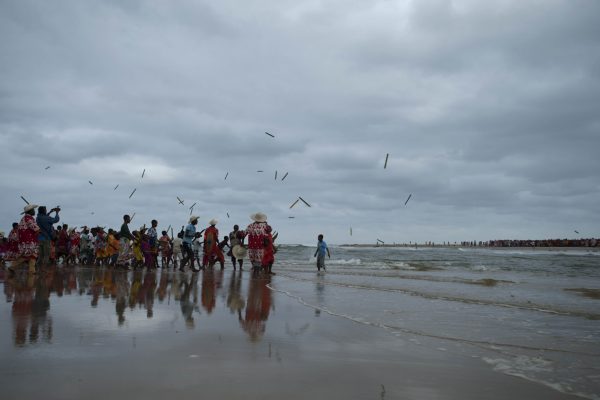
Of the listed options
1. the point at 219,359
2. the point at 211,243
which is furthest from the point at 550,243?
the point at 219,359

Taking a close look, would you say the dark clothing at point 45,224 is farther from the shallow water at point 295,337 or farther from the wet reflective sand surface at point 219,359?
the wet reflective sand surface at point 219,359

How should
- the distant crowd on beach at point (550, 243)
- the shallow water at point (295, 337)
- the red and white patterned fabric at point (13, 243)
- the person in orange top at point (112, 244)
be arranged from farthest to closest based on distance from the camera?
1. the distant crowd on beach at point (550, 243)
2. the person in orange top at point (112, 244)
3. the red and white patterned fabric at point (13, 243)
4. the shallow water at point (295, 337)

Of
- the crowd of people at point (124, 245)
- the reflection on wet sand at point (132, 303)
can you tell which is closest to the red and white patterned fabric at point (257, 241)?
the crowd of people at point (124, 245)

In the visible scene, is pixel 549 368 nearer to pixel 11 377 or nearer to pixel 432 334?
pixel 432 334

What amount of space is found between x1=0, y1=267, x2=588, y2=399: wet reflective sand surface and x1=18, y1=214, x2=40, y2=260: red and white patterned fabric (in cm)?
718

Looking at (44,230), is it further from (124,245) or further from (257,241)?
(257,241)

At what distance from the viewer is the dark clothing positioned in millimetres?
14633

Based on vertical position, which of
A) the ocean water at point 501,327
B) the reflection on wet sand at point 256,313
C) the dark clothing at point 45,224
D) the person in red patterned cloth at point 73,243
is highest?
A: the dark clothing at point 45,224

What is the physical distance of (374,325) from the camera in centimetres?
626

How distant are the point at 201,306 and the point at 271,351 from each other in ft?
10.6

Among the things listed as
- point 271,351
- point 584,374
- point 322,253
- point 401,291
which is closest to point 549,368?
point 584,374

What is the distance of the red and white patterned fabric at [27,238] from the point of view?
13.0 metres

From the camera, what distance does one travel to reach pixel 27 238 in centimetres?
1312

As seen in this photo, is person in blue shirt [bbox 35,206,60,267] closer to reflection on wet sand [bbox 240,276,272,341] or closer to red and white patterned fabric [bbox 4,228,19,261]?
red and white patterned fabric [bbox 4,228,19,261]
